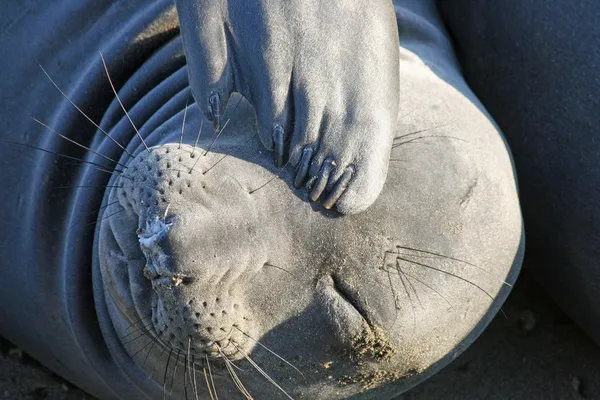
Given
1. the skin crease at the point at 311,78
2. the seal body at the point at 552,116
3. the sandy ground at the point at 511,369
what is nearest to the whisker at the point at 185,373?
the skin crease at the point at 311,78

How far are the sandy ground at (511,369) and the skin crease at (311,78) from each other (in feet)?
4.12

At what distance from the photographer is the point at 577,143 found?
2285 millimetres

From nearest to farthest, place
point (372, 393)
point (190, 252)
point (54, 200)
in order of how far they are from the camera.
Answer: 1. point (190, 252)
2. point (372, 393)
3. point (54, 200)

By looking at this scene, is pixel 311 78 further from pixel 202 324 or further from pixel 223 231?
pixel 202 324

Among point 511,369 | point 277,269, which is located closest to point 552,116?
point 511,369

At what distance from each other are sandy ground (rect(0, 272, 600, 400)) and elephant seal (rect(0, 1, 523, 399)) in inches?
19.6

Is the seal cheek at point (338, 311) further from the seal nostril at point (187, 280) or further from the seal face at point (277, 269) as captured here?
the seal nostril at point (187, 280)

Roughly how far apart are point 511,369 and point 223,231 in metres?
1.51

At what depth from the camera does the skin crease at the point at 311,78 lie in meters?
1.70

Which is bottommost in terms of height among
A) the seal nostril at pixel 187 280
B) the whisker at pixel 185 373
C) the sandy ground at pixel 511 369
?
the sandy ground at pixel 511 369

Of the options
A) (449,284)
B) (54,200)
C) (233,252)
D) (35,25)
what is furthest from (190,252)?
(35,25)

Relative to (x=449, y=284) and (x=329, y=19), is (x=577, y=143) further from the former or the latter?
(x=329, y=19)

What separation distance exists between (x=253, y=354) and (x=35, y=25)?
112 cm

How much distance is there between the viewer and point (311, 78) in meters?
1.71
